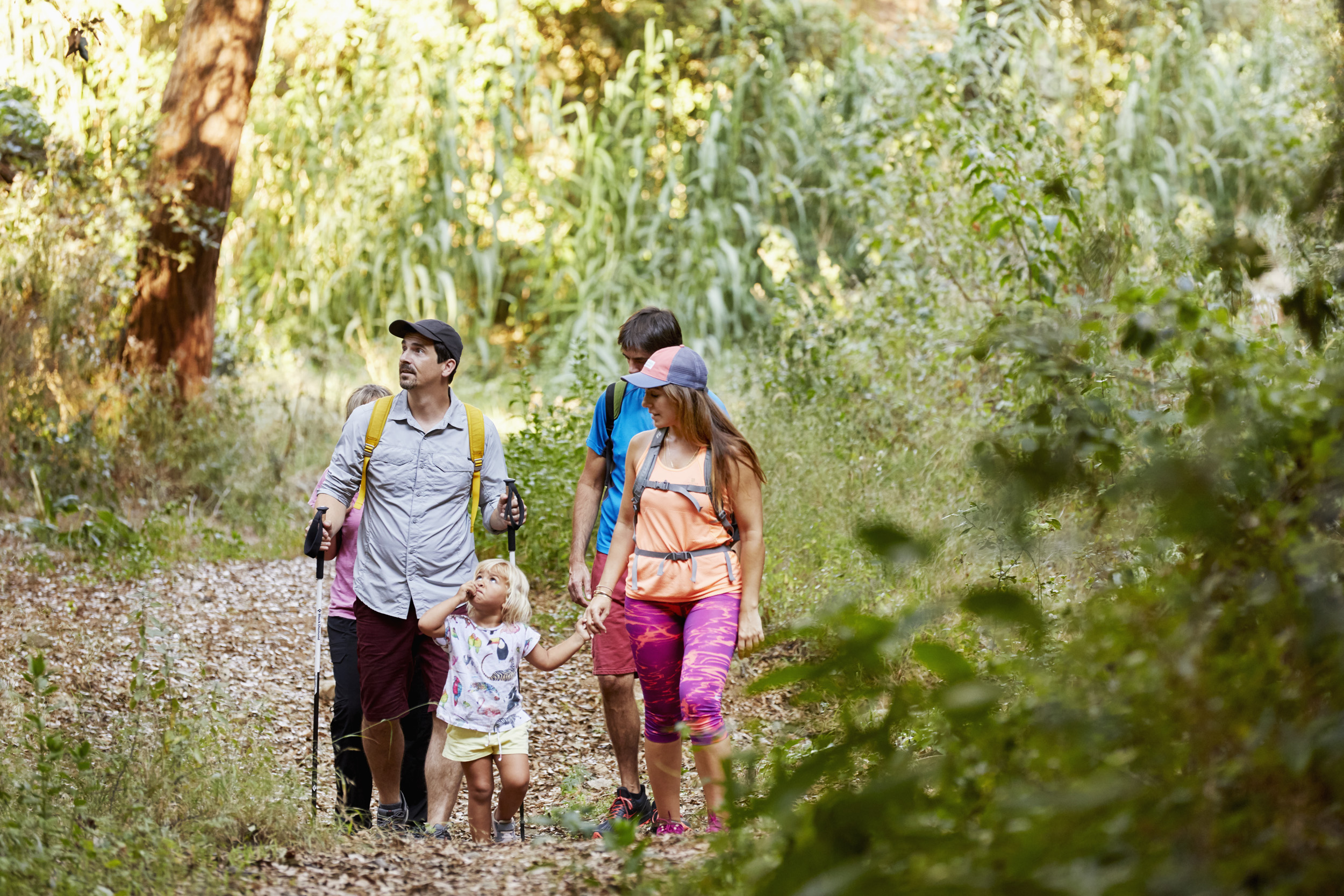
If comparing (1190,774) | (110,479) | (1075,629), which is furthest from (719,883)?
(110,479)

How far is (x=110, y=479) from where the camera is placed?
26.0 feet

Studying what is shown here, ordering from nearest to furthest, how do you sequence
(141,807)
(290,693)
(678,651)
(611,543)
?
1. (141,807)
2. (678,651)
3. (611,543)
4. (290,693)

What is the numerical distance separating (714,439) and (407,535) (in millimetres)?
1120

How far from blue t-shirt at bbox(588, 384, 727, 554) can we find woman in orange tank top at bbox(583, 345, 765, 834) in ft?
1.24

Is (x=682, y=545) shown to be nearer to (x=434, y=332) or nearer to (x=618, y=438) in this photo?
(x=618, y=438)

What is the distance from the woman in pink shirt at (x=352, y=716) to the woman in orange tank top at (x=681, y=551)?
2.98 ft

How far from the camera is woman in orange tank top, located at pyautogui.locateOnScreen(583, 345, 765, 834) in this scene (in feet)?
12.6

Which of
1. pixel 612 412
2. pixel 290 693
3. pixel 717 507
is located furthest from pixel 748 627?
pixel 290 693

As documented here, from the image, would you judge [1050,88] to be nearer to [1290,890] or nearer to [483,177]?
[483,177]

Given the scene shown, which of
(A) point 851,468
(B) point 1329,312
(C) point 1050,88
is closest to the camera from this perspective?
(B) point 1329,312

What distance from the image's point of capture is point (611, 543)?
422 cm

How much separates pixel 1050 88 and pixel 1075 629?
11.7 m

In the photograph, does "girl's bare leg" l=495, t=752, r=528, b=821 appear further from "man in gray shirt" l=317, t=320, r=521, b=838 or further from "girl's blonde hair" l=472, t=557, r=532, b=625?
"girl's blonde hair" l=472, t=557, r=532, b=625

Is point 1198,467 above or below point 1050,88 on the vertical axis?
below
